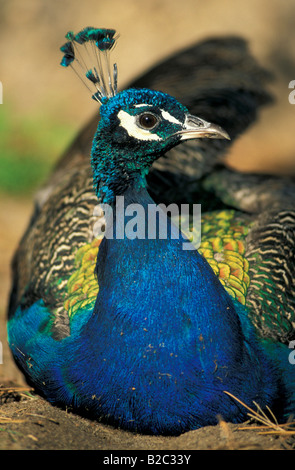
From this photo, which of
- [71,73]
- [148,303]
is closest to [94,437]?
[148,303]

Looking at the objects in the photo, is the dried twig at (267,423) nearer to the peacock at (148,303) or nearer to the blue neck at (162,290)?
the peacock at (148,303)

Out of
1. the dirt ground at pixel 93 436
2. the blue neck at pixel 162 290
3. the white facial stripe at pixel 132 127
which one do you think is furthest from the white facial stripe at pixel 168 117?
the dirt ground at pixel 93 436

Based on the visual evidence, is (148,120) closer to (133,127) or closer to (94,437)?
(133,127)

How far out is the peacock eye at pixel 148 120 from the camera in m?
2.38

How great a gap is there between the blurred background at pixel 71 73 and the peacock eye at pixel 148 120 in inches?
148

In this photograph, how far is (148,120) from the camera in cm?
239

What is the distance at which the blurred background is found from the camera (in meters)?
6.39

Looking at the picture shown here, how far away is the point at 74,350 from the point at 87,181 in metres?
1.21

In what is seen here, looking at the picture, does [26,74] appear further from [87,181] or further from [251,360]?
[251,360]

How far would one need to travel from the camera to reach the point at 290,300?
9.20 ft
